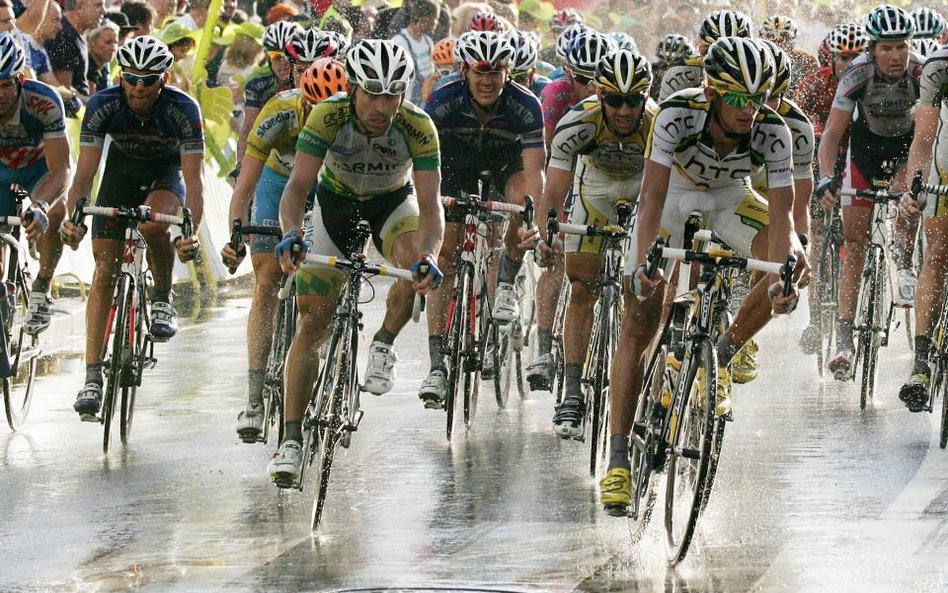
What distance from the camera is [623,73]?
9867 millimetres

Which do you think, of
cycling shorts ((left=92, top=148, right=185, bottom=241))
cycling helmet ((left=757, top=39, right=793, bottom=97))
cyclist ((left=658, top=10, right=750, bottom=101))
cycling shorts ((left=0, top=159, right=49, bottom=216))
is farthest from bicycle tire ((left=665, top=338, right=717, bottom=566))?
cycling shorts ((left=0, top=159, right=49, bottom=216))

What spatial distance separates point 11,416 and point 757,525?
4.59 m

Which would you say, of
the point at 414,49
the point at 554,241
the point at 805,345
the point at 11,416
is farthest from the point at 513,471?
the point at 414,49

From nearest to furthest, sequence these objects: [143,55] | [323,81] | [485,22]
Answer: [323,81], [143,55], [485,22]

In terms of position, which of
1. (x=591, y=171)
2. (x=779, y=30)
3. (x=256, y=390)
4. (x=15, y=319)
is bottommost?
(x=256, y=390)

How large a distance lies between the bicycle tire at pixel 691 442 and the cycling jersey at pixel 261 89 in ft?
18.2

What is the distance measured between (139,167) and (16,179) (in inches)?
28.5

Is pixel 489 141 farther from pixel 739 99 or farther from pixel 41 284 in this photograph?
pixel 739 99

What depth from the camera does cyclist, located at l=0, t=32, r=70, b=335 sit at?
11039 millimetres

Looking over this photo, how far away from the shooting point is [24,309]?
1143 centimetres

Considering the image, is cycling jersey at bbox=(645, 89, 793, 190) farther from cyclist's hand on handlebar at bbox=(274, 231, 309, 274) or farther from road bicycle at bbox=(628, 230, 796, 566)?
cyclist's hand on handlebar at bbox=(274, 231, 309, 274)

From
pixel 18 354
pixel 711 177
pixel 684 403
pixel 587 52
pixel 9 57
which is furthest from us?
pixel 587 52

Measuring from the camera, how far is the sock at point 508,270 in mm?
12273

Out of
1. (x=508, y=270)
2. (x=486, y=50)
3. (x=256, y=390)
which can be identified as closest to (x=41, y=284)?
(x=256, y=390)
